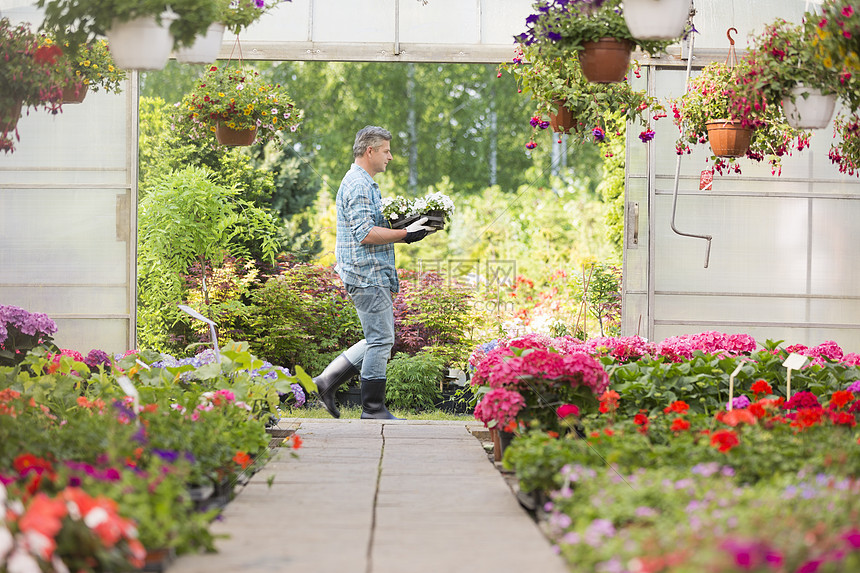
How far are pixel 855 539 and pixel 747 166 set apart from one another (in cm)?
480

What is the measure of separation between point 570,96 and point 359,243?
1.28 metres

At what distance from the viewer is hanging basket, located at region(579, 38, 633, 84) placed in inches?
148

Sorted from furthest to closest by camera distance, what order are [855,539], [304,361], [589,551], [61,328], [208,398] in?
[304,361], [61,328], [208,398], [589,551], [855,539]

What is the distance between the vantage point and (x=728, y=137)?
5.02 meters

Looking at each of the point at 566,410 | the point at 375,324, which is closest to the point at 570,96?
the point at 375,324

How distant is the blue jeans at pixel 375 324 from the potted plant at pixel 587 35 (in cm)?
168

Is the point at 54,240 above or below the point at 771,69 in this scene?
below

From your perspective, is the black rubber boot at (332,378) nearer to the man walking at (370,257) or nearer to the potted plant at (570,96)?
the man walking at (370,257)

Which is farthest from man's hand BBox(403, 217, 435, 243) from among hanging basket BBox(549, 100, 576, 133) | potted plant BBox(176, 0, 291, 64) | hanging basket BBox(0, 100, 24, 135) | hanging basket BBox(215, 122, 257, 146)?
hanging basket BBox(0, 100, 24, 135)

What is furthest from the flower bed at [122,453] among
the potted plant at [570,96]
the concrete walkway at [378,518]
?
the potted plant at [570,96]

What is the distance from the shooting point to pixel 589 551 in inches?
85.4

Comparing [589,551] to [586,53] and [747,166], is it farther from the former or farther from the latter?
[747,166]

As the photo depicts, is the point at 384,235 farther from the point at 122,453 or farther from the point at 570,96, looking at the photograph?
the point at 122,453

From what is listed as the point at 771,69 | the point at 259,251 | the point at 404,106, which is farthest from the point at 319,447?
the point at 404,106
